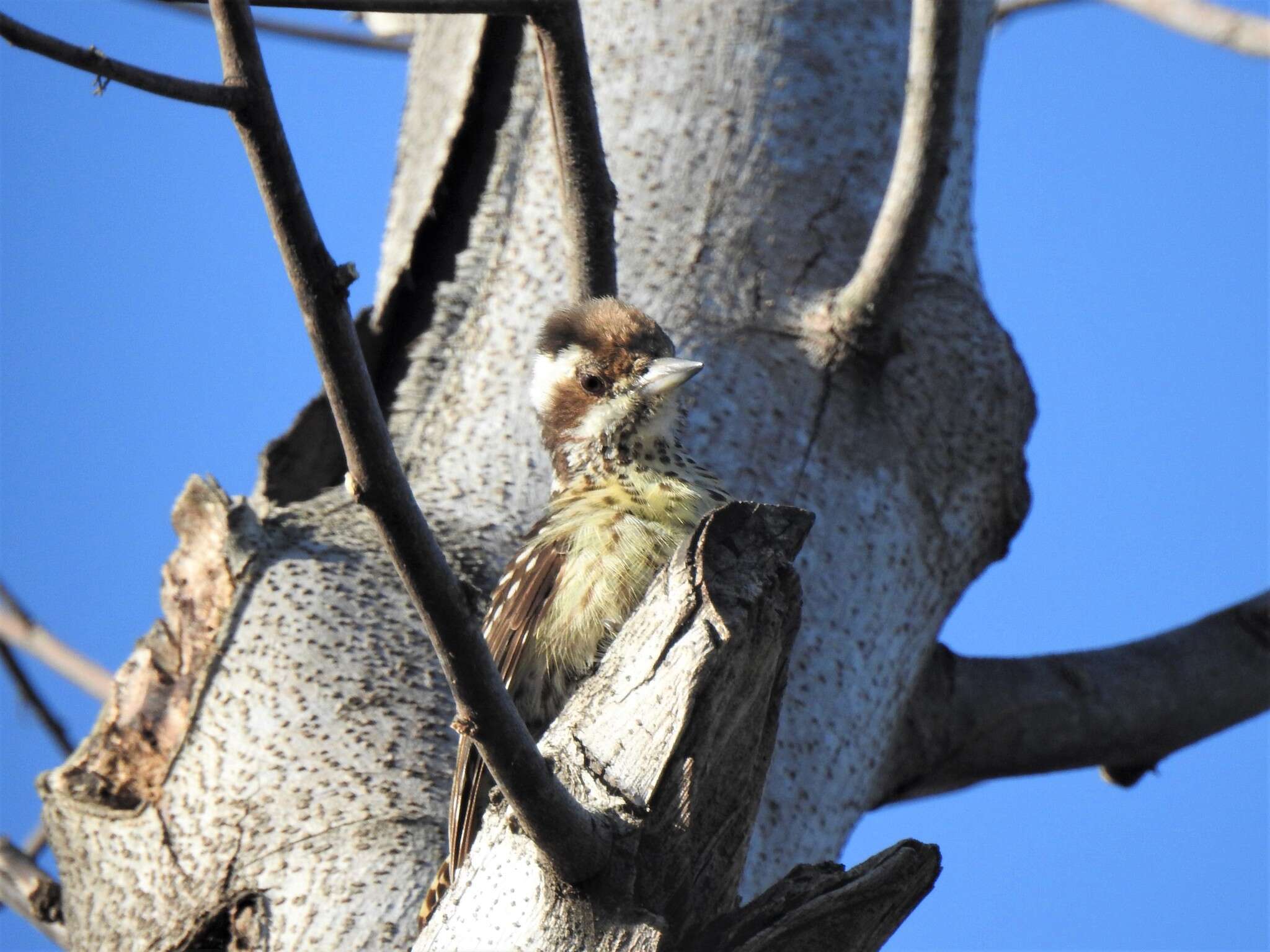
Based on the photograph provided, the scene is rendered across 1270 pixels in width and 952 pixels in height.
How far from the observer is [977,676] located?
387 centimetres

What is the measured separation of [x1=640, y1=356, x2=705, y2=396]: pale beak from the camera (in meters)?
3.23

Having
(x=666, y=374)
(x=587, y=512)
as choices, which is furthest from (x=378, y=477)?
(x=666, y=374)

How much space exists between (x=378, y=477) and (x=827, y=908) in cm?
82

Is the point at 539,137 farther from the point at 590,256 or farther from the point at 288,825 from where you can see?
the point at 288,825

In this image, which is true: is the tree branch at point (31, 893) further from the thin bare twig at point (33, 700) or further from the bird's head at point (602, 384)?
the bird's head at point (602, 384)

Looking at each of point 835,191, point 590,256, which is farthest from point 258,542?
point 835,191

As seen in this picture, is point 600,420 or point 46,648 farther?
point 46,648

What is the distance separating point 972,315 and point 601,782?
2120mm

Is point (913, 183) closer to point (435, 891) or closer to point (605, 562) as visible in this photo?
point (605, 562)

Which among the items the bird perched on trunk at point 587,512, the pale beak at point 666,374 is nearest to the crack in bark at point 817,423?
the bird perched on trunk at point 587,512

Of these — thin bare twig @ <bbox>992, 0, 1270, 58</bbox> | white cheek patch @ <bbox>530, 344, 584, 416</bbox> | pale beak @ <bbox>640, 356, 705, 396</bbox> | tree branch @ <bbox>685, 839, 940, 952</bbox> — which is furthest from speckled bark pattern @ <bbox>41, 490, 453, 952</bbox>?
thin bare twig @ <bbox>992, 0, 1270, 58</bbox>

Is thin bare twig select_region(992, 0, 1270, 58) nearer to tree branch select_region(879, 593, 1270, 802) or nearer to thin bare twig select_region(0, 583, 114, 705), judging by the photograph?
tree branch select_region(879, 593, 1270, 802)

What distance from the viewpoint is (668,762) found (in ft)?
6.45

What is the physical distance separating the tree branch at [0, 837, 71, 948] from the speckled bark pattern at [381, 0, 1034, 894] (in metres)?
1.21
